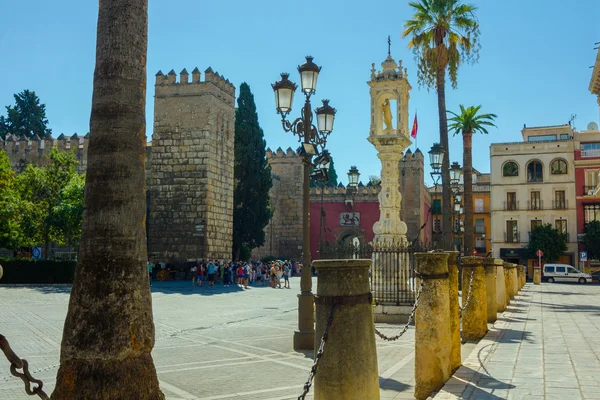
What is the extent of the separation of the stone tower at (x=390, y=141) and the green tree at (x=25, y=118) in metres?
48.2

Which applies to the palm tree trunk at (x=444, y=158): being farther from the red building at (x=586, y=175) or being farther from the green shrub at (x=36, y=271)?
the red building at (x=586, y=175)

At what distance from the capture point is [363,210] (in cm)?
5022

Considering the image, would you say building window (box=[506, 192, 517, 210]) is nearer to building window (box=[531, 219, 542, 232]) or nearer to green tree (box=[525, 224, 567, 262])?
building window (box=[531, 219, 542, 232])

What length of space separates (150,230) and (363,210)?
74.1 feet

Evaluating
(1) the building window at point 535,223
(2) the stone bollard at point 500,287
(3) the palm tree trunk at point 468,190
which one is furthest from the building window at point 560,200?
(2) the stone bollard at point 500,287

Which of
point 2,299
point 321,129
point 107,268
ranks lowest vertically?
point 2,299

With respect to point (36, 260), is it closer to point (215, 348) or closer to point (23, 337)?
point (23, 337)

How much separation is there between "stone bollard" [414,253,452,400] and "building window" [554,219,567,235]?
4416cm

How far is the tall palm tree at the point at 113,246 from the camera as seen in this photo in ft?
12.0

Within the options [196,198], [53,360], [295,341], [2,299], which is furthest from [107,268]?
[196,198]

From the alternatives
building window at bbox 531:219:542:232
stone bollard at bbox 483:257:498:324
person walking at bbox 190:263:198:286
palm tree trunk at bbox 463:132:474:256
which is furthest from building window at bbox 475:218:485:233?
stone bollard at bbox 483:257:498:324

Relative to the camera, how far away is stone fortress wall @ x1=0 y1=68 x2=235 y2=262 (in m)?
31.3

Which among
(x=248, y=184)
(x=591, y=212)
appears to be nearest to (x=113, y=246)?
(x=248, y=184)

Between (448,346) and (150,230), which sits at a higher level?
(150,230)
